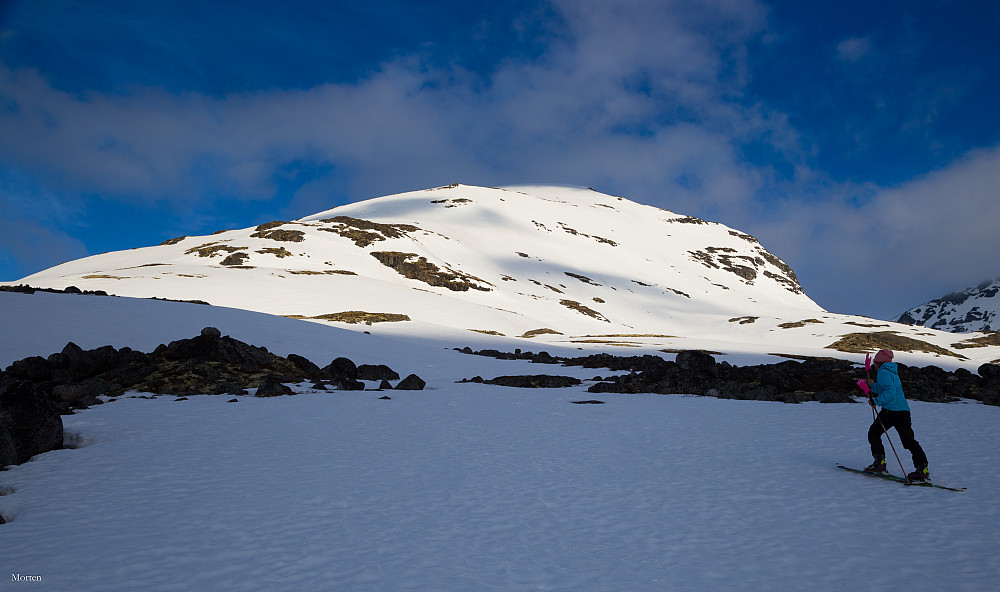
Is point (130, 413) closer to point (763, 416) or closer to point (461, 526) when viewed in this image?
point (461, 526)

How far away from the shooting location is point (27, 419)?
31.1 ft

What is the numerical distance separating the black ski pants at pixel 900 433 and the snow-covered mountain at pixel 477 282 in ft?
123

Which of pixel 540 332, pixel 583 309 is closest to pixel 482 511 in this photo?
pixel 540 332

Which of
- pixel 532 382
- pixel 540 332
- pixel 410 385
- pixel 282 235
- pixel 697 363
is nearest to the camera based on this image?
pixel 410 385

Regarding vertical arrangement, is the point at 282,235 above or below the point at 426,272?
above

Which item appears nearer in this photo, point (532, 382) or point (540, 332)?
point (532, 382)

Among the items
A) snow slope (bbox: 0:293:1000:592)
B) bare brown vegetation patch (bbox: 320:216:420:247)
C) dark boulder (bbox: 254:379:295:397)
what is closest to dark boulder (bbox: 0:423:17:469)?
snow slope (bbox: 0:293:1000:592)

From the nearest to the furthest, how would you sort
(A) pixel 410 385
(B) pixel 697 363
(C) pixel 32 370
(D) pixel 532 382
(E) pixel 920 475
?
(E) pixel 920 475
(C) pixel 32 370
(A) pixel 410 385
(D) pixel 532 382
(B) pixel 697 363

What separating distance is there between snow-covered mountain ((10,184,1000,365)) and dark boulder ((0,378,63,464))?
35.4 metres

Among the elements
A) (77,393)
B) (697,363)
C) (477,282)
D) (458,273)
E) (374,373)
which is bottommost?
(77,393)

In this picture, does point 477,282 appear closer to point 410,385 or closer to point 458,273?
point 458,273

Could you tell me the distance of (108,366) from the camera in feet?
65.1

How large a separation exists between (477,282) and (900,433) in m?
84.8

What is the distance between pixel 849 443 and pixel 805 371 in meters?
16.0
